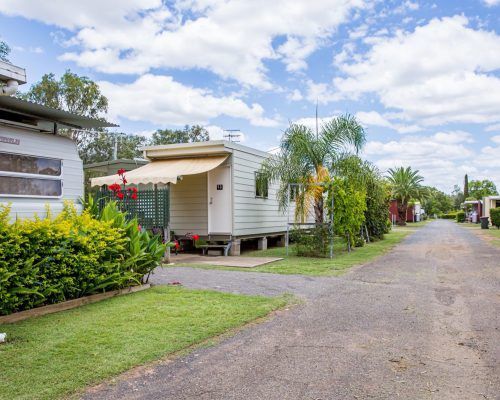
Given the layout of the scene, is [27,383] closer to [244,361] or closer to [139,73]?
[244,361]

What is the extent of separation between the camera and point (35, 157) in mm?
6289

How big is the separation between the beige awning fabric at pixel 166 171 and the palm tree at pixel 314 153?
6.36ft

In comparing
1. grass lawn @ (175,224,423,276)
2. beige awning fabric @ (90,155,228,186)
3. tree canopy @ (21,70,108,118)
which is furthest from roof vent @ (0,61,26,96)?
tree canopy @ (21,70,108,118)

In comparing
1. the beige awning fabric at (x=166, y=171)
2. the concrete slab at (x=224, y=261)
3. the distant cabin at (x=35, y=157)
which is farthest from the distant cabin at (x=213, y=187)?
the distant cabin at (x=35, y=157)

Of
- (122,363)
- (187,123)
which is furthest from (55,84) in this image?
(122,363)

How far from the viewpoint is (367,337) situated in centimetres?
480

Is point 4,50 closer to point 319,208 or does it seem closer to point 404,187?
point 319,208

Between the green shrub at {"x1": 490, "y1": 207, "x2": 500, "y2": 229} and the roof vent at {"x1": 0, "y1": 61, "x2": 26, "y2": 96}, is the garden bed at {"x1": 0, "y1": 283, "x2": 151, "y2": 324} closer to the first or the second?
the roof vent at {"x1": 0, "y1": 61, "x2": 26, "y2": 96}

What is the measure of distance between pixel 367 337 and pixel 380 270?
18.2 ft

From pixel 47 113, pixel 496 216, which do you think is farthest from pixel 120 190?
pixel 496 216

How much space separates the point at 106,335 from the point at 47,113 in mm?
3173

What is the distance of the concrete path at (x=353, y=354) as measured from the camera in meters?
3.44

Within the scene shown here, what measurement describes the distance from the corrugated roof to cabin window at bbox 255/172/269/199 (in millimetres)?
8721

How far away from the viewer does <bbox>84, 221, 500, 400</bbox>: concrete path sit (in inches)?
135
